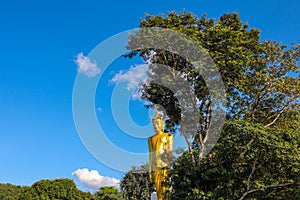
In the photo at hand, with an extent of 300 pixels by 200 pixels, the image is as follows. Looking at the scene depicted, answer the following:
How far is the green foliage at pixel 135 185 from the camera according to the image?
25875mm

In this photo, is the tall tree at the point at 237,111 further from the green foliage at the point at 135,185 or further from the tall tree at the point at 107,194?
the tall tree at the point at 107,194

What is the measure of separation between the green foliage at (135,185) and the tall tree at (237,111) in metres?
13.5

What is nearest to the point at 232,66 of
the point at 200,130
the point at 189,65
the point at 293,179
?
the point at 189,65

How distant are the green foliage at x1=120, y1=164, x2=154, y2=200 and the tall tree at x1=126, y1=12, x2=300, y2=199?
13.5m

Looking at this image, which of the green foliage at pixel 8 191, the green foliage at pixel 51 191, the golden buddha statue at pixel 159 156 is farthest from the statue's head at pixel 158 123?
the green foliage at pixel 8 191

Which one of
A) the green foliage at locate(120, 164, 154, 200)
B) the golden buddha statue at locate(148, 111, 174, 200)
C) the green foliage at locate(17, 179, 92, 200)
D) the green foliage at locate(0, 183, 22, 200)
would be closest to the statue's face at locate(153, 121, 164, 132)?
the golden buddha statue at locate(148, 111, 174, 200)

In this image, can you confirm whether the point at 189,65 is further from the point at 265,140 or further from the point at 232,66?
the point at 265,140

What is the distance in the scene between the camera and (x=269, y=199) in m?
10.7

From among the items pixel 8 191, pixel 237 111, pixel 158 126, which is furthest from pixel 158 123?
pixel 8 191

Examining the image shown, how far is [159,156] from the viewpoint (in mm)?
11750

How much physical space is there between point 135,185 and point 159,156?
613 inches

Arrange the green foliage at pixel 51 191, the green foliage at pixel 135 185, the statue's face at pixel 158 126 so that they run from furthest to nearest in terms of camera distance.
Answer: the green foliage at pixel 135 185
the green foliage at pixel 51 191
the statue's face at pixel 158 126

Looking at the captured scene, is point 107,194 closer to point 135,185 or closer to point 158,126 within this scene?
point 135,185

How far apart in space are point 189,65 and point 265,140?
137 inches
